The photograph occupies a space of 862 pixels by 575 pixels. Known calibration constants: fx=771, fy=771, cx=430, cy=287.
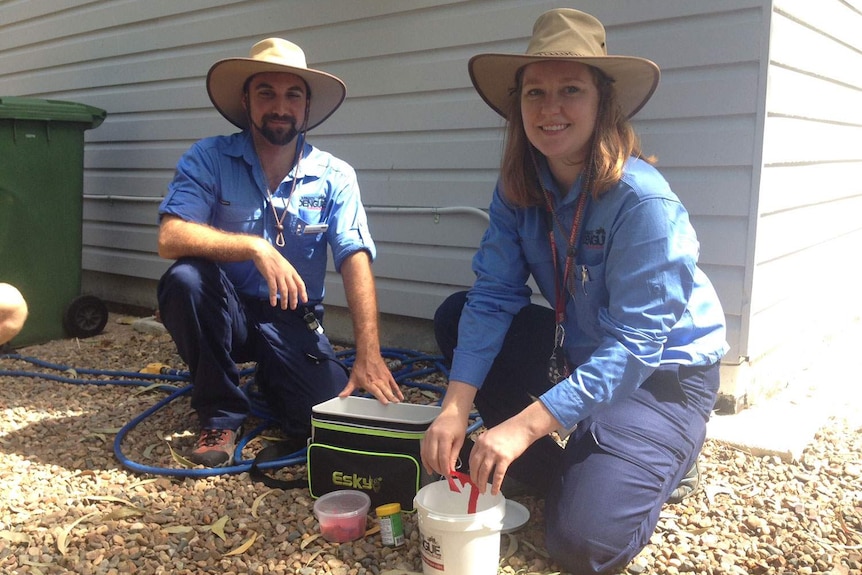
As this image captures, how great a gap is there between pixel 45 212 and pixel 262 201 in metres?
2.19

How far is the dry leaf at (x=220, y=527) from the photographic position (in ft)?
7.34

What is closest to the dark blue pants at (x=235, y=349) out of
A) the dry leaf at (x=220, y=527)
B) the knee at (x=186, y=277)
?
the knee at (x=186, y=277)

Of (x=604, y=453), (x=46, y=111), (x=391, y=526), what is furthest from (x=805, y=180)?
(x=46, y=111)

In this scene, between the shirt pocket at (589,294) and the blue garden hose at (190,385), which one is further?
the blue garden hose at (190,385)

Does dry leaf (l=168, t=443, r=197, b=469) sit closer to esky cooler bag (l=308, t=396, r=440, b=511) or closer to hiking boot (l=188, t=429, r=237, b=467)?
hiking boot (l=188, t=429, r=237, b=467)

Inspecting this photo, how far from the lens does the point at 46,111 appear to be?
14.4ft

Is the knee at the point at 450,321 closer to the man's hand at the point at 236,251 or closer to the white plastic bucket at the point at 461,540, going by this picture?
the man's hand at the point at 236,251

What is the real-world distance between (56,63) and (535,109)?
4.89 m

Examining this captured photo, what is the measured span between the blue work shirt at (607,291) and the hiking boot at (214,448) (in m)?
1.01

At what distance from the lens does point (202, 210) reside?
292 centimetres

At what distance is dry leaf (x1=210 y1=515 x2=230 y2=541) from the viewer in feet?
7.34

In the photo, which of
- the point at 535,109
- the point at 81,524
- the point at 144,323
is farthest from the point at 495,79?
the point at 144,323

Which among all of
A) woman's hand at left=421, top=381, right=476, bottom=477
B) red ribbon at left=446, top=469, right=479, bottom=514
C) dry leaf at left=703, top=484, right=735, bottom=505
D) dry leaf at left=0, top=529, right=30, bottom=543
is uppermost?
woman's hand at left=421, top=381, right=476, bottom=477

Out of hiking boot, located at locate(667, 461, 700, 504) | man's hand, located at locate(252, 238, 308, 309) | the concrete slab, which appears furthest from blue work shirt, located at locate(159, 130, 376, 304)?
the concrete slab
